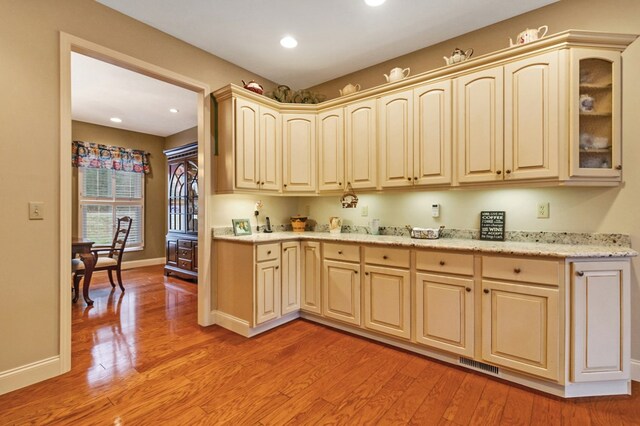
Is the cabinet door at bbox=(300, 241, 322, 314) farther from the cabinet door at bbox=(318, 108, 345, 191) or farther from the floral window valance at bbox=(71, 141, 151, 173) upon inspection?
the floral window valance at bbox=(71, 141, 151, 173)

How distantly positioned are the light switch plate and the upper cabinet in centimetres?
136

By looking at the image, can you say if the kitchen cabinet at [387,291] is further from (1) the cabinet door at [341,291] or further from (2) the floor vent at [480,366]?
(2) the floor vent at [480,366]

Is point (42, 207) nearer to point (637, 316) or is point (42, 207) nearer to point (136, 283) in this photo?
point (136, 283)

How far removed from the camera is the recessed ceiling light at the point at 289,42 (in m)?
2.85

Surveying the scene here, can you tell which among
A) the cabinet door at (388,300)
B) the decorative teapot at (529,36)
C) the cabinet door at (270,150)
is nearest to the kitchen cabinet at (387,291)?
the cabinet door at (388,300)

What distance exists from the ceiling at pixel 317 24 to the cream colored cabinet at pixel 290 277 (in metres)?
2.00

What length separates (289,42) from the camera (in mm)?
2912

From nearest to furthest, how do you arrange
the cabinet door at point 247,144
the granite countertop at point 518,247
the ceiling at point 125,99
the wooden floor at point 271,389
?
1. the wooden floor at point 271,389
2. the granite countertop at point 518,247
3. the cabinet door at point 247,144
4. the ceiling at point 125,99

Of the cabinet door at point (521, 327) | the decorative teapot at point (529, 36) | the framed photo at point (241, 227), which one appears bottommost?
the cabinet door at point (521, 327)

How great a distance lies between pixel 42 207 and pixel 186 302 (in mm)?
2159

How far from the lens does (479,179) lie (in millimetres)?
2385

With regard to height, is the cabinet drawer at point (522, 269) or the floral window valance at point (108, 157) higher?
the floral window valance at point (108, 157)

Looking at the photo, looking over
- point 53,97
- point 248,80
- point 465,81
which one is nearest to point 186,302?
point 53,97

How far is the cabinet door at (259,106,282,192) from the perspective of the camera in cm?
319
